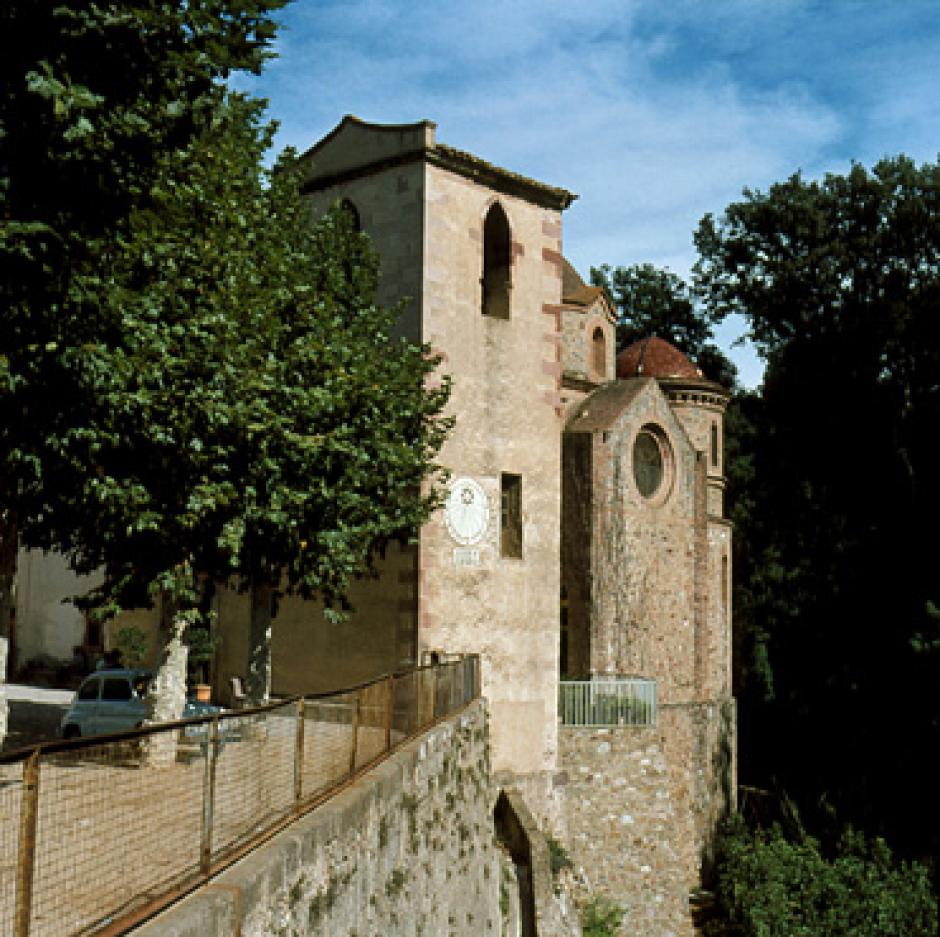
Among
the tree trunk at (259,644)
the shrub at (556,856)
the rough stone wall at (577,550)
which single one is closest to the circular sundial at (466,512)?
the tree trunk at (259,644)

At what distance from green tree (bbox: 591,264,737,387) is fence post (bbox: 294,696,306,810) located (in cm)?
4654

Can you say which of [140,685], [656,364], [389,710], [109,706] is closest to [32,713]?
[140,685]

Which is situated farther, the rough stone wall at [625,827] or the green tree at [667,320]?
the green tree at [667,320]

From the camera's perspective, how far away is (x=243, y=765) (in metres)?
6.48

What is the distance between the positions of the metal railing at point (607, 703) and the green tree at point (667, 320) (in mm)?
31795

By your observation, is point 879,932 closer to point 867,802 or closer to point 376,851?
point 867,802

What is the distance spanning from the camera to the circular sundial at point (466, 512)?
18219 millimetres

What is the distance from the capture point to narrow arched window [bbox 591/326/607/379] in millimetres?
31031

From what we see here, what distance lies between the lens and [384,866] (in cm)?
874

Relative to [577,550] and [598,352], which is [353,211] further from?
[598,352]

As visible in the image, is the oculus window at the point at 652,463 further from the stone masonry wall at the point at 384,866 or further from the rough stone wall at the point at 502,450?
the stone masonry wall at the point at 384,866

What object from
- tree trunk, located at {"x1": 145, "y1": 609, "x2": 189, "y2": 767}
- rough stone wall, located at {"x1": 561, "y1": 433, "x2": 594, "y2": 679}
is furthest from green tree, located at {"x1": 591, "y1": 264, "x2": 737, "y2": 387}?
tree trunk, located at {"x1": 145, "y1": 609, "x2": 189, "y2": 767}

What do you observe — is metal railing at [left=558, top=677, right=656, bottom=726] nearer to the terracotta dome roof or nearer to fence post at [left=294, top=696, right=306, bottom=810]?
the terracotta dome roof

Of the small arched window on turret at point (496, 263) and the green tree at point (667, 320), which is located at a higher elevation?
the green tree at point (667, 320)
